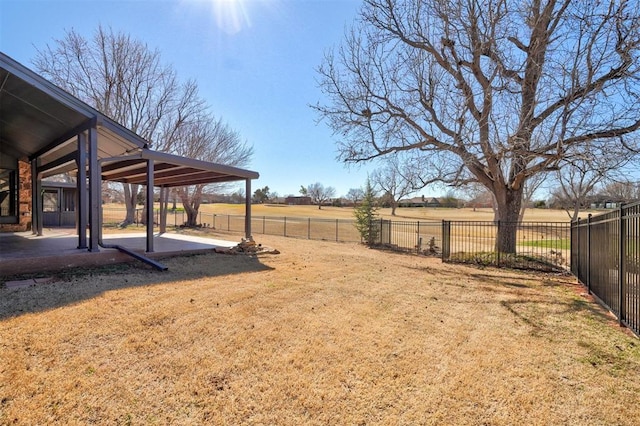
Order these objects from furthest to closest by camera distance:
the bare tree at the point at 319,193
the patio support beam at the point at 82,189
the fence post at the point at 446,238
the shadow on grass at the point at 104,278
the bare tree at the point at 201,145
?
the bare tree at the point at 319,193
the bare tree at the point at 201,145
the fence post at the point at 446,238
the patio support beam at the point at 82,189
the shadow on grass at the point at 104,278

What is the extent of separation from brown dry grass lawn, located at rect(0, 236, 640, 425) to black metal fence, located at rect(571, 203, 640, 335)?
0.30m

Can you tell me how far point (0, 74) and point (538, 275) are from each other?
12.2 meters

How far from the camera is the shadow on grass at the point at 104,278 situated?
14.1ft

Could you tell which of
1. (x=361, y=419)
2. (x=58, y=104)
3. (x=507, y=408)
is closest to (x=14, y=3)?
(x=58, y=104)

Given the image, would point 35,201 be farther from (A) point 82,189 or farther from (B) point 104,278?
(B) point 104,278

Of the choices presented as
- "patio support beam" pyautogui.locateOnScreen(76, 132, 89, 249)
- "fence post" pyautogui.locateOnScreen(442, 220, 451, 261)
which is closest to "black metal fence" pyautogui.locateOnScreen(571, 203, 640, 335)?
"fence post" pyautogui.locateOnScreen(442, 220, 451, 261)

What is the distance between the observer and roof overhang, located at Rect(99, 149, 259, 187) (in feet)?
26.1

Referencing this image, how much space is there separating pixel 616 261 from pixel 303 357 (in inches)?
174

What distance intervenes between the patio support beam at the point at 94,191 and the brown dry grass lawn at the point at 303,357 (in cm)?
207

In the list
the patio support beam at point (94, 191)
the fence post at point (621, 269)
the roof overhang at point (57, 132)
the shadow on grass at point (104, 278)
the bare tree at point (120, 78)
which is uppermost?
the bare tree at point (120, 78)

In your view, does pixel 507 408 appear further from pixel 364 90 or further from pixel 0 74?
pixel 364 90

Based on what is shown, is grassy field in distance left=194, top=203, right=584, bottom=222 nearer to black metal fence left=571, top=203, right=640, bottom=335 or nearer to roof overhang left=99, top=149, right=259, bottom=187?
roof overhang left=99, top=149, right=259, bottom=187

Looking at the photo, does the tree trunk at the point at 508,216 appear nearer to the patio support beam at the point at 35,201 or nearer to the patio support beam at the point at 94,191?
the patio support beam at the point at 94,191

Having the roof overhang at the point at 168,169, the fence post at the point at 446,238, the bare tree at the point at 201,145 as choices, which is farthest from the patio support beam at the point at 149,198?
the bare tree at the point at 201,145
